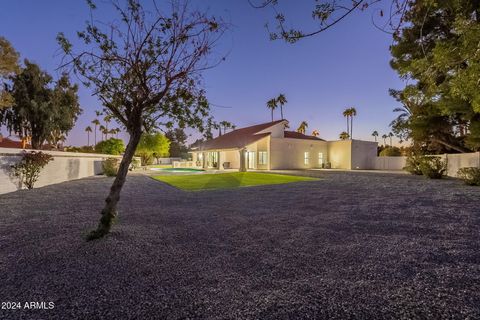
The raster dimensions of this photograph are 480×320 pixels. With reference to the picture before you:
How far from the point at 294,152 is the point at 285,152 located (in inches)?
58.6

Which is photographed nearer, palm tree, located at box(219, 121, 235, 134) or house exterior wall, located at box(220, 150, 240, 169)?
palm tree, located at box(219, 121, 235, 134)

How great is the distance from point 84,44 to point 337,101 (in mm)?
25717

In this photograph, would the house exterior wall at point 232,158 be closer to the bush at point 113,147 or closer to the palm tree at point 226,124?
the bush at point 113,147

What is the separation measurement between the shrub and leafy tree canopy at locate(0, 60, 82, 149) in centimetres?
1855

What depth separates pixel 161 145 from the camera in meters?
38.9

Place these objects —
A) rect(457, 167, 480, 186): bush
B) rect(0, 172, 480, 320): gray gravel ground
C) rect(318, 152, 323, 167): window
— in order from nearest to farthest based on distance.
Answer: rect(0, 172, 480, 320): gray gravel ground
rect(457, 167, 480, 186): bush
rect(318, 152, 323, 167): window

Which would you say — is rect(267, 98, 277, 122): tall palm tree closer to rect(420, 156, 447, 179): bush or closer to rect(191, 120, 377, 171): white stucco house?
rect(191, 120, 377, 171): white stucco house

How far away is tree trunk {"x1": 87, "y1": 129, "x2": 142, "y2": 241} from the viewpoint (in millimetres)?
4586

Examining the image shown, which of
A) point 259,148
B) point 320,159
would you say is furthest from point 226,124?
point 320,159

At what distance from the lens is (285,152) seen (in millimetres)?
29312

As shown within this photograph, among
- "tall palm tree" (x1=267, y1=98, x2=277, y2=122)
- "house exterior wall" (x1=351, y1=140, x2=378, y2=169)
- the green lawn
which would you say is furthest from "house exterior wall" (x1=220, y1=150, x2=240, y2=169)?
"tall palm tree" (x1=267, y1=98, x2=277, y2=122)

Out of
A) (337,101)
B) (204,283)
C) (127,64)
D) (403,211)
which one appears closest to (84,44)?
(127,64)

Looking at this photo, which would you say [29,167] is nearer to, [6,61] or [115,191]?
[6,61]

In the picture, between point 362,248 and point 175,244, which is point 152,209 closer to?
point 175,244
